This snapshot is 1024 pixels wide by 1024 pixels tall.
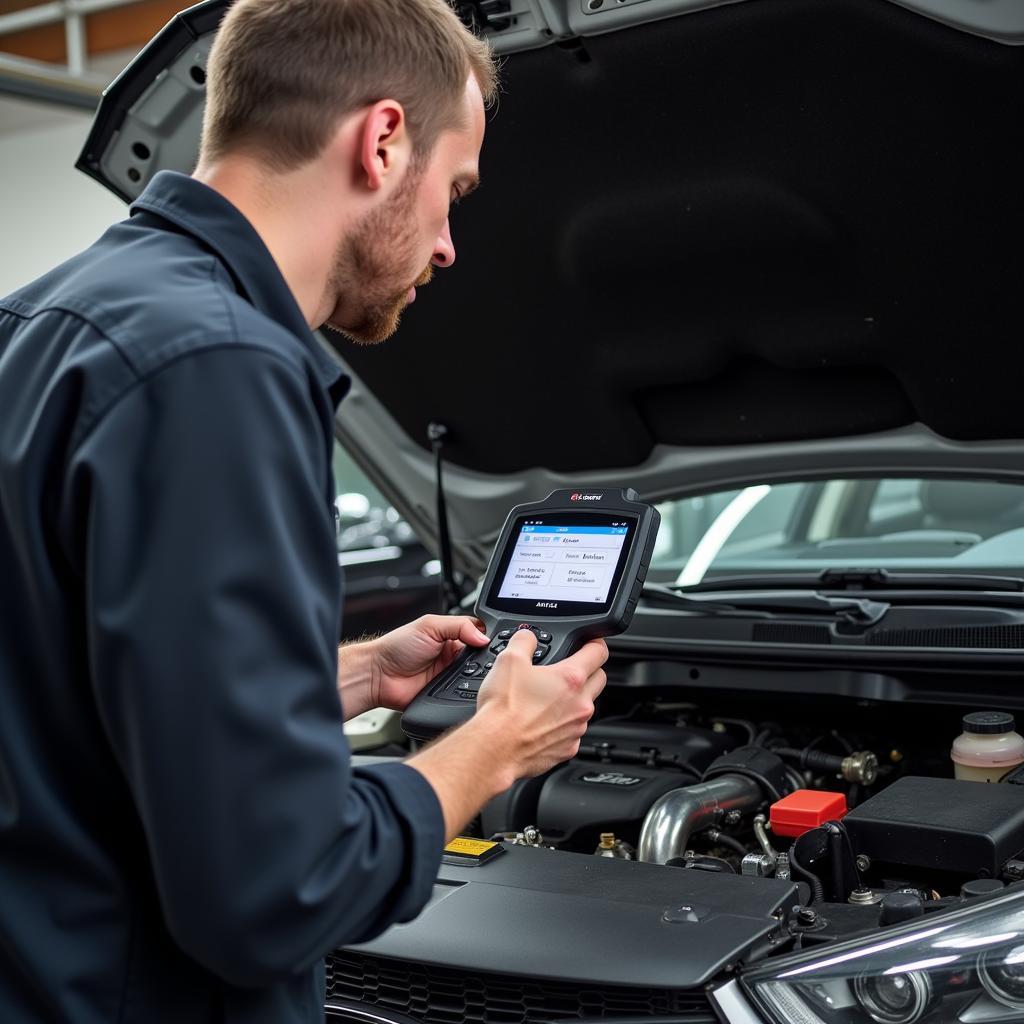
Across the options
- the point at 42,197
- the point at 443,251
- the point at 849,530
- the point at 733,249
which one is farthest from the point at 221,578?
the point at 42,197

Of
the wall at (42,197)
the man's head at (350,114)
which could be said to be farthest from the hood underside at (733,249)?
the wall at (42,197)

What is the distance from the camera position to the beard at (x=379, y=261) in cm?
109

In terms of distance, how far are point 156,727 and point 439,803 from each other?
0.25m

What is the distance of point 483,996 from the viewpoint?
1364 millimetres

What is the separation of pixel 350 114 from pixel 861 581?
4.73 ft

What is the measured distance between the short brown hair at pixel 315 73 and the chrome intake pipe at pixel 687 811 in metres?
1.00

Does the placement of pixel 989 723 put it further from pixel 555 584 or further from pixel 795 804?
pixel 555 584

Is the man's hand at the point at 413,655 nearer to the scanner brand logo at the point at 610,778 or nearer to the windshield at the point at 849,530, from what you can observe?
the scanner brand logo at the point at 610,778

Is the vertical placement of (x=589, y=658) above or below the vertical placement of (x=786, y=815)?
above

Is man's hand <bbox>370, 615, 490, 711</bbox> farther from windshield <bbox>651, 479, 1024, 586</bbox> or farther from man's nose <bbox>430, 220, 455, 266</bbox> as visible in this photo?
windshield <bbox>651, 479, 1024, 586</bbox>

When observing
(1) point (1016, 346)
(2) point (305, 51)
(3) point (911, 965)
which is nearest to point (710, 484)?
(1) point (1016, 346)

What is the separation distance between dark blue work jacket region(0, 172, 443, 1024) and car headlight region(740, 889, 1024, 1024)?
0.46 metres

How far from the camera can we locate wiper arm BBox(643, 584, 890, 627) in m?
2.04

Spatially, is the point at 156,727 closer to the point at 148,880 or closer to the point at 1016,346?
the point at 148,880
